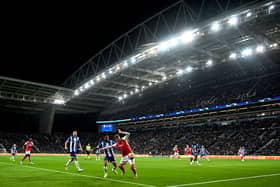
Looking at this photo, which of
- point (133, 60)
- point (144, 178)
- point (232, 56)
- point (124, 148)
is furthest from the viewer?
point (133, 60)

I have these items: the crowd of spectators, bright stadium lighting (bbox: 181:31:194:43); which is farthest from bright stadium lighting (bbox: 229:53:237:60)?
the crowd of spectators

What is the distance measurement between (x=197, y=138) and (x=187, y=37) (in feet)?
83.2

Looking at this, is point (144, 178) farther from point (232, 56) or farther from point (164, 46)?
point (232, 56)

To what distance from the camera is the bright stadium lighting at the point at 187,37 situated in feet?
110

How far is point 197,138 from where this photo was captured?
176 ft

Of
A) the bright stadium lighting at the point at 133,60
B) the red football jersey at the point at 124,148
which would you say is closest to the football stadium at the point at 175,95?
the bright stadium lighting at the point at 133,60

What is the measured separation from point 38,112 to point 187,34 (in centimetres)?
5049

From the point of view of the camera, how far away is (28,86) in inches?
1970

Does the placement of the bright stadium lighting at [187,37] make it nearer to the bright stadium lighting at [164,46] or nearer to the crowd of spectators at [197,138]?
the bright stadium lighting at [164,46]

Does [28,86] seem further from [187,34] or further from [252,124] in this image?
[252,124]

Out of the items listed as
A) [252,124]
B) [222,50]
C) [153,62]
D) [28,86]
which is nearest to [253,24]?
[222,50]

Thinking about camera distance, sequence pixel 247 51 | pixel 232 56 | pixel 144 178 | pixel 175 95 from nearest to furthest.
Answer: pixel 144 178
pixel 247 51
pixel 232 56
pixel 175 95

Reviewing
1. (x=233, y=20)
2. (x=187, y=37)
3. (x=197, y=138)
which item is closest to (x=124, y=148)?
(x=233, y=20)

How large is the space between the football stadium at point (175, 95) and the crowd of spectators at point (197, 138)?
0.70ft
